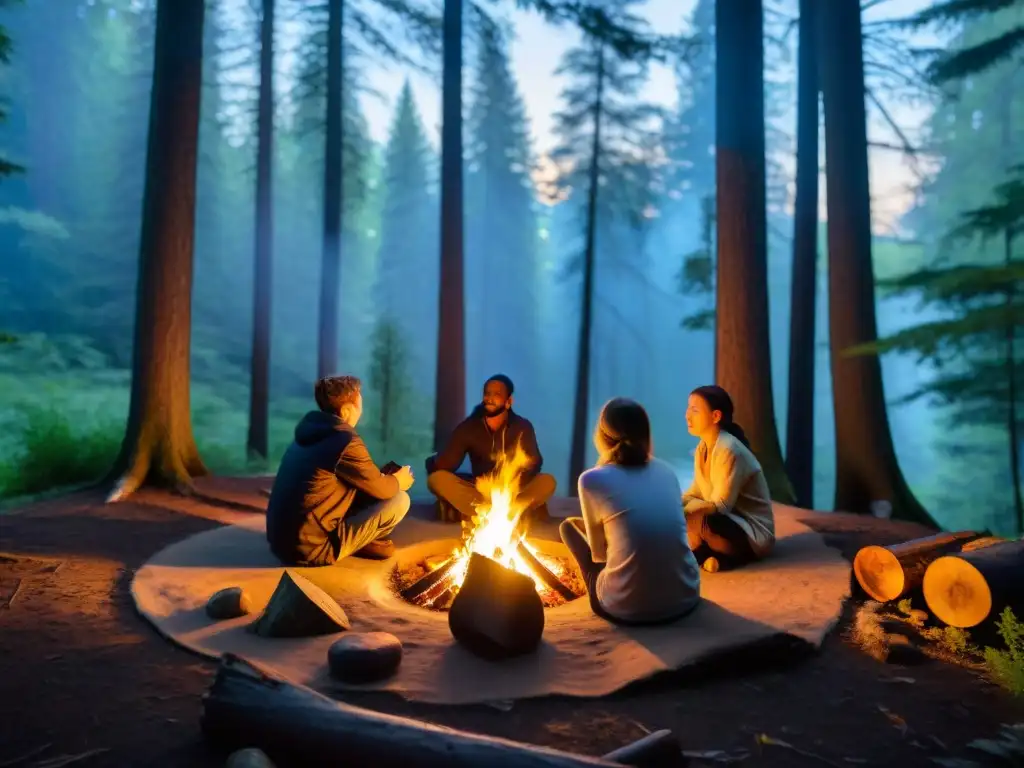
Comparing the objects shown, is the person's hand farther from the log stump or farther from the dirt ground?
the dirt ground

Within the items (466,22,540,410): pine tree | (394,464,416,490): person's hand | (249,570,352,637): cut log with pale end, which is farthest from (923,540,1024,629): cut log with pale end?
(466,22,540,410): pine tree

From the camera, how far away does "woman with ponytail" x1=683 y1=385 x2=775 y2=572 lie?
201 inches

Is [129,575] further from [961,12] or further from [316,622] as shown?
[961,12]

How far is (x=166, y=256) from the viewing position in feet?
28.9

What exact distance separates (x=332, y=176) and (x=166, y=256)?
24.8 ft

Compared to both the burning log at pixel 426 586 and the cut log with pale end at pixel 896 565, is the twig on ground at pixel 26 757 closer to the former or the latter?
the burning log at pixel 426 586

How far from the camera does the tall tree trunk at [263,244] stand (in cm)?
1544

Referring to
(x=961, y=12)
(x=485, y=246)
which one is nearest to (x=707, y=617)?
(x=961, y=12)

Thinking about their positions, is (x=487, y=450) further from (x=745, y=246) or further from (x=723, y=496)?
(x=745, y=246)

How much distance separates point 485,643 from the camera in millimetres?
3742

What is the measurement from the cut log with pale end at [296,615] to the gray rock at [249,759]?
1390 millimetres

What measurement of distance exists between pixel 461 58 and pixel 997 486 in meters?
20.8

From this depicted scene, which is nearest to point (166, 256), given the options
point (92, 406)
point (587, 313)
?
point (587, 313)

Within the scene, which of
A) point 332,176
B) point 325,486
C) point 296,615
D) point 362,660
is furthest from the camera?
point 332,176
